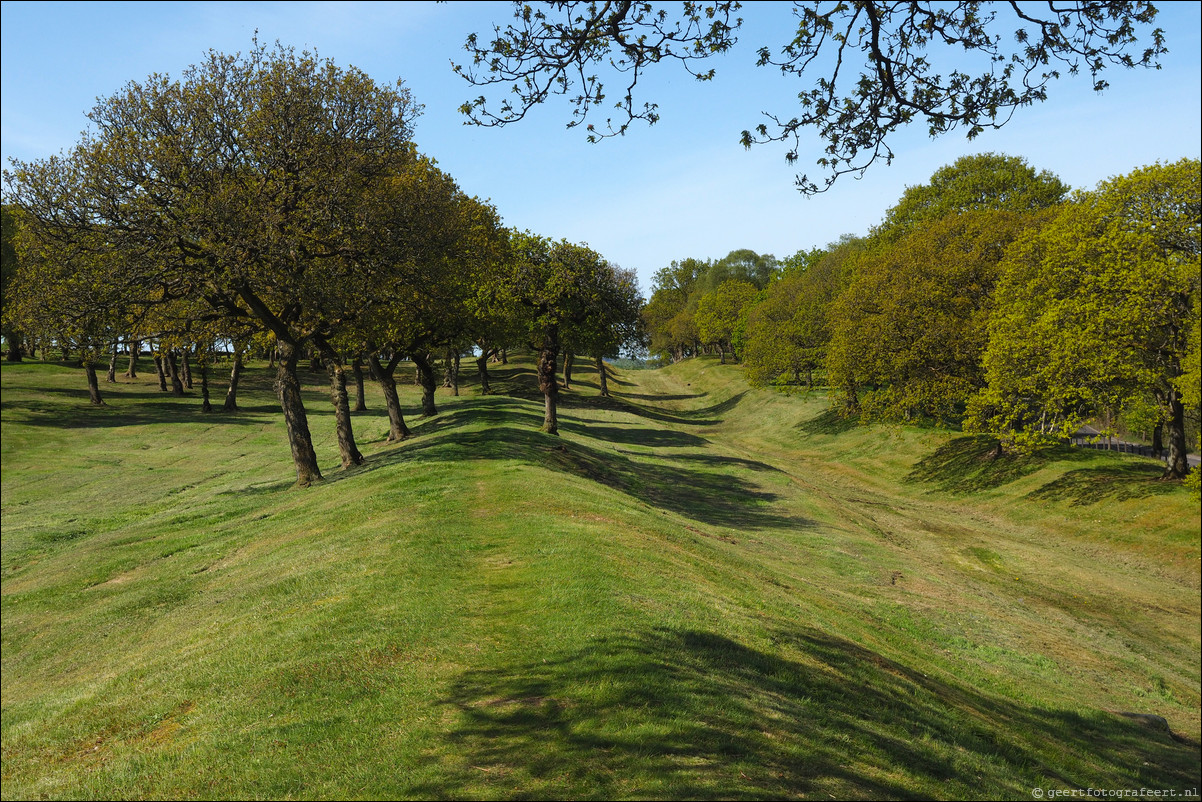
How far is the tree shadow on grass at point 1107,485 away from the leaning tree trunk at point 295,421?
41.1 meters

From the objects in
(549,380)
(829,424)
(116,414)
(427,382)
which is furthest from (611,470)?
(116,414)

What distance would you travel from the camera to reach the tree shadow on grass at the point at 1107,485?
1543 inches

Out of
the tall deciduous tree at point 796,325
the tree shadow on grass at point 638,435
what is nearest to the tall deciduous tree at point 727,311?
the tall deciduous tree at point 796,325

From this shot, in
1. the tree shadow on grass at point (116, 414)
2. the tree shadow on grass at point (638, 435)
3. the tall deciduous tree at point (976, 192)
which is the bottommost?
the tree shadow on grass at point (638, 435)

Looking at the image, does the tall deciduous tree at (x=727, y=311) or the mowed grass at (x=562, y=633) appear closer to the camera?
the mowed grass at (x=562, y=633)

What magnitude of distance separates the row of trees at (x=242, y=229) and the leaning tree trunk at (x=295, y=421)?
6cm

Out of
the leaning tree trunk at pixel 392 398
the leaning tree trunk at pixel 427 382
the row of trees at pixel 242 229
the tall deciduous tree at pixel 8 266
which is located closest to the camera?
the row of trees at pixel 242 229

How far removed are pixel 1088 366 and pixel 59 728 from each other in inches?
1734

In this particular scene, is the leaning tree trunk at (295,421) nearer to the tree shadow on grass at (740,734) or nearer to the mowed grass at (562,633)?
the mowed grass at (562,633)

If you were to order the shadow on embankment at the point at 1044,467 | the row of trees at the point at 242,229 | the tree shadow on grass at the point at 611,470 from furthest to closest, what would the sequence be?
the shadow on embankment at the point at 1044,467
the tree shadow on grass at the point at 611,470
the row of trees at the point at 242,229

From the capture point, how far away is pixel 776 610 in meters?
17.8

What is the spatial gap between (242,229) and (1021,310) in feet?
141

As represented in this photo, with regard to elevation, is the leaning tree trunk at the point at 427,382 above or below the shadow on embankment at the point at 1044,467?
above

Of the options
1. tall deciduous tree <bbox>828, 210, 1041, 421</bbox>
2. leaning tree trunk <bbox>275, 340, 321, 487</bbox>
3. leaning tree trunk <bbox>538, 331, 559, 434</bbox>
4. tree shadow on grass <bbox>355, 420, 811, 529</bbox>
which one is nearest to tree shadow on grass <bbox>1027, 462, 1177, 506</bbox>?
tall deciduous tree <bbox>828, 210, 1041, 421</bbox>
